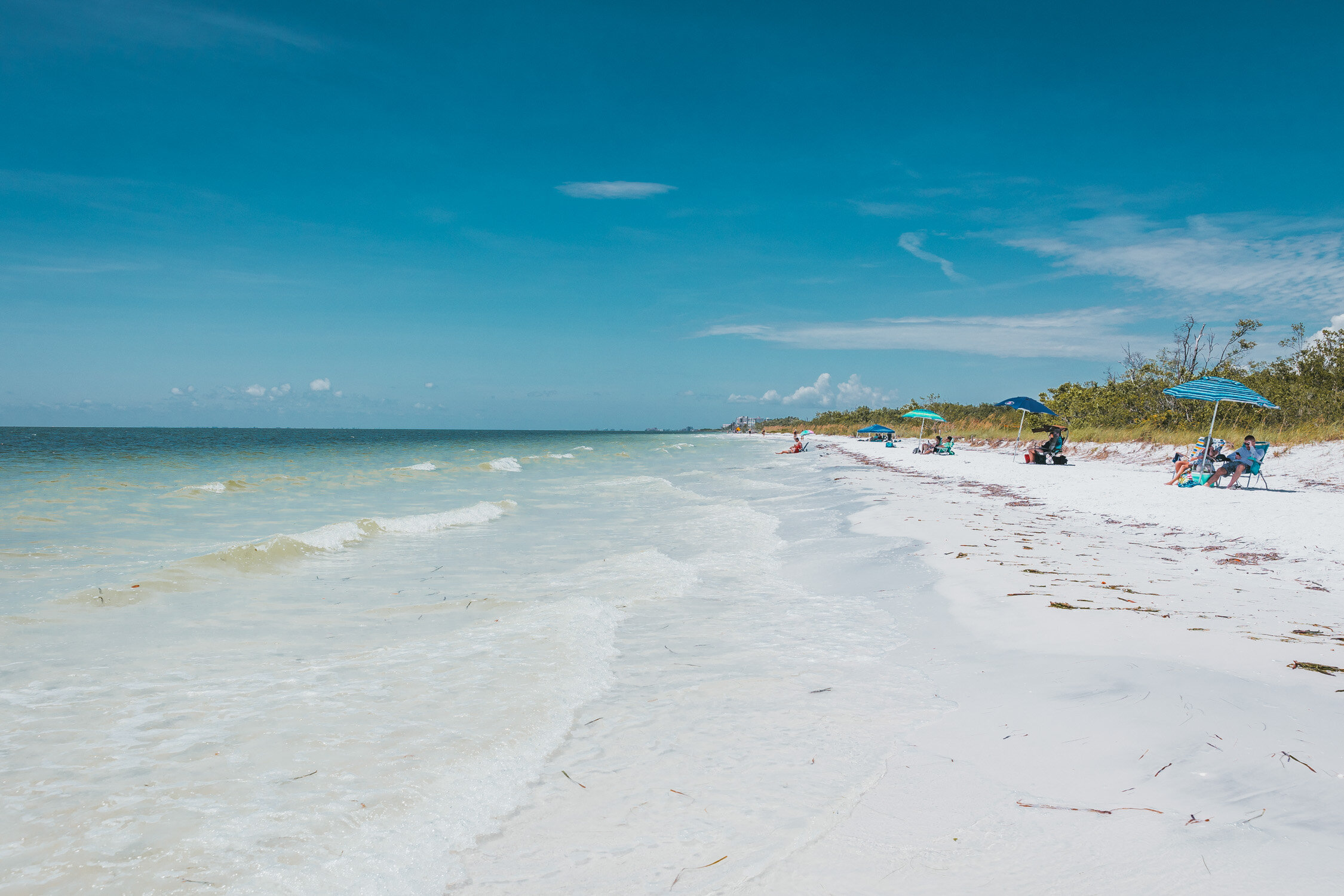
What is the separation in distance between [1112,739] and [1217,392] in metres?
18.5

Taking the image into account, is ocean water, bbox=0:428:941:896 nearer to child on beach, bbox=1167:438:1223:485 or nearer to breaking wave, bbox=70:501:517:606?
breaking wave, bbox=70:501:517:606

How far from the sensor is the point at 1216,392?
53.4ft

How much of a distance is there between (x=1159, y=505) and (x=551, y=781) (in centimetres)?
1343

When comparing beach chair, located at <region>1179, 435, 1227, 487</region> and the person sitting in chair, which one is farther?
the person sitting in chair

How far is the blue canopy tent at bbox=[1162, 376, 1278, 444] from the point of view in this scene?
1577 cm

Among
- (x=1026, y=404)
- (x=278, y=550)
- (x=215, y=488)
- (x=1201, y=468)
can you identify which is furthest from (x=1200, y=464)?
(x=215, y=488)

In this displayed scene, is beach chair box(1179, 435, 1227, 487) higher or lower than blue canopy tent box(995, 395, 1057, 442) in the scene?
lower

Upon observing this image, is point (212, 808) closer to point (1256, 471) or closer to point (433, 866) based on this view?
point (433, 866)

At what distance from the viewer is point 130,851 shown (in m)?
2.48

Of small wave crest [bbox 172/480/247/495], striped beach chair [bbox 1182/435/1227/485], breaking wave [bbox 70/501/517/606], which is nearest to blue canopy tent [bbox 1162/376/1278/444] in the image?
striped beach chair [bbox 1182/435/1227/485]

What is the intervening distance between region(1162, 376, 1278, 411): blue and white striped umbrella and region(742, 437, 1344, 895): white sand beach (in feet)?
36.1

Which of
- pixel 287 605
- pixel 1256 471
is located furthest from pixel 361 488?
pixel 1256 471

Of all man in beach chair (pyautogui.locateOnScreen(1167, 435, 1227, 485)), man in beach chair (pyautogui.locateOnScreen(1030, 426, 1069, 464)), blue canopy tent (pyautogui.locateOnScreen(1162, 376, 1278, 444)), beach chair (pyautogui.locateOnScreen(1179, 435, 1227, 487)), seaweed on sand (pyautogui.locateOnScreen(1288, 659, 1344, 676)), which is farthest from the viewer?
man in beach chair (pyautogui.locateOnScreen(1030, 426, 1069, 464))

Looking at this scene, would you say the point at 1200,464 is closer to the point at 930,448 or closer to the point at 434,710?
the point at 434,710
